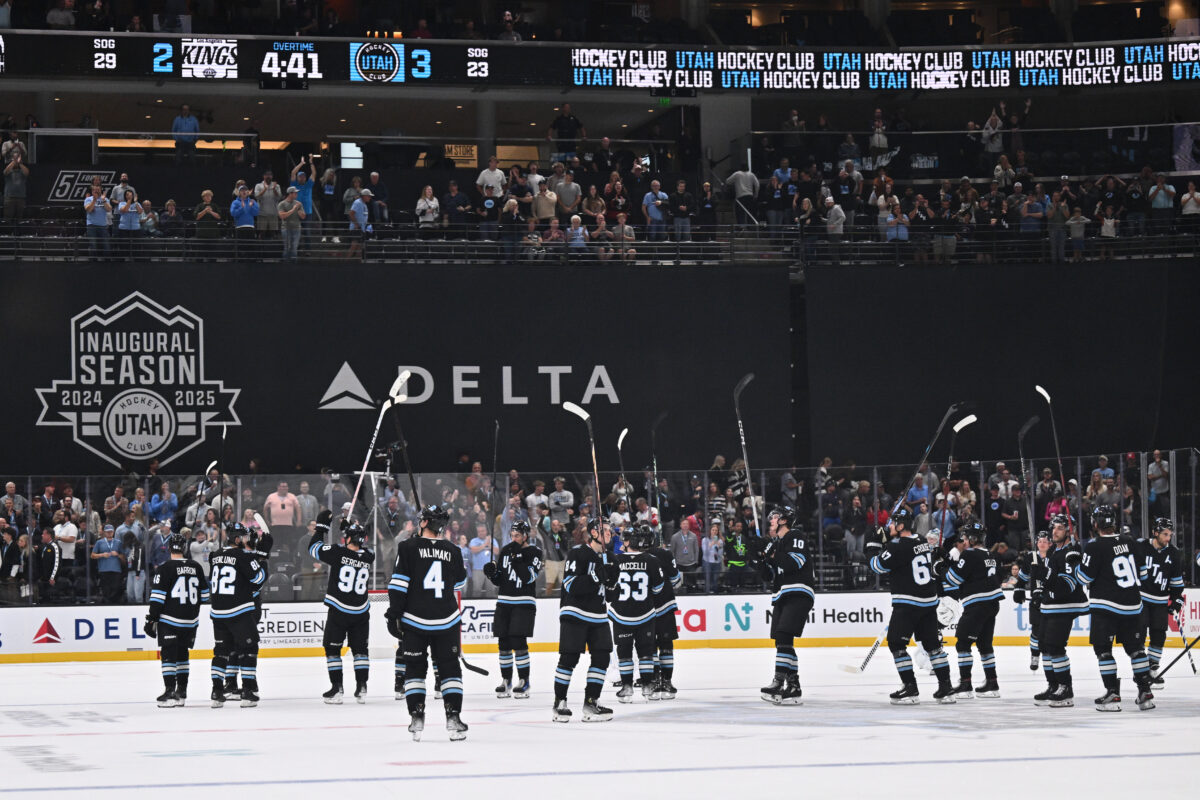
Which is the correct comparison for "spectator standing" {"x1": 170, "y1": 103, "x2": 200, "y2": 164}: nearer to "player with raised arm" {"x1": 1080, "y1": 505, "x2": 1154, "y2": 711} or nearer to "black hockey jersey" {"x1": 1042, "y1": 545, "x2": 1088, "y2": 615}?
"black hockey jersey" {"x1": 1042, "y1": 545, "x2": 1088, "y2": 615}

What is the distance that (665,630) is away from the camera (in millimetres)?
15453

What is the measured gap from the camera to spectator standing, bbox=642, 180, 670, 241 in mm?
25906

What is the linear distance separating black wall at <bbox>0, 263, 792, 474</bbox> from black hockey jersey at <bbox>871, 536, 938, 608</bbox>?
10695 mm

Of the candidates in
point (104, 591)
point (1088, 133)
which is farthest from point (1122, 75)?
point (104, 591)

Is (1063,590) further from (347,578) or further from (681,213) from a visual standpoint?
(681,213)

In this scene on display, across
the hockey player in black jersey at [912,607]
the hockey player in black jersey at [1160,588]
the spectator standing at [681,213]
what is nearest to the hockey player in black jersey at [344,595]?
the hockey player in black jersey at [912,607]

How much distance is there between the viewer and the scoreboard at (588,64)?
87.1 ft

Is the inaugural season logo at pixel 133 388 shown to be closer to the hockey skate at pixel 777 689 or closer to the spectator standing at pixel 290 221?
the spectator standing at pixel 290 221

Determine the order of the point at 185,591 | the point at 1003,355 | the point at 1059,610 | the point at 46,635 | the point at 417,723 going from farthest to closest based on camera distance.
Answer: the point at 1003,355, the point at 46,635, the point at 185,591, the point at 1059,610, the point at 417,723

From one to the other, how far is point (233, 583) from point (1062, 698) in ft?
23.5

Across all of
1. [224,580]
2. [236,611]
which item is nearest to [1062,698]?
[236,611]

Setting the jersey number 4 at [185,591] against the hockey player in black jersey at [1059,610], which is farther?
the jersey number 4 at [185,591]

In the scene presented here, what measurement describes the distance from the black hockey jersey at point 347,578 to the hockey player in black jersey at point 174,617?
109cm

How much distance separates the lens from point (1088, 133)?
29.1 m
